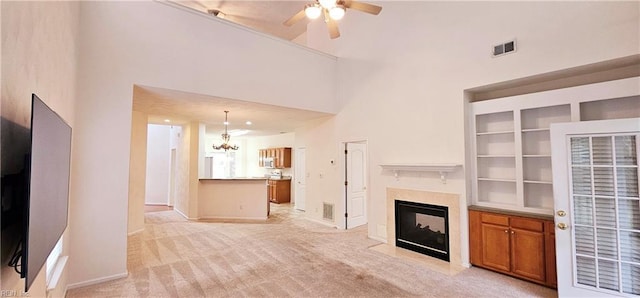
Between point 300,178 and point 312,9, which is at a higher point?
point 312,9

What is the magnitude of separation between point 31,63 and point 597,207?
16.4 feet

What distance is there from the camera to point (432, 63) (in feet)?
15.0

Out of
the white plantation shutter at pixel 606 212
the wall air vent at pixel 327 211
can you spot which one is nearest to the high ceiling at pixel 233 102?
the wall air vent at pixel 327 211

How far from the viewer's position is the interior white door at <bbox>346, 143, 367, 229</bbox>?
20.8 ft

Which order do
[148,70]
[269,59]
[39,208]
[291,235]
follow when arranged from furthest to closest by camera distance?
[291,235], [269,59], [148,70], [39,208]

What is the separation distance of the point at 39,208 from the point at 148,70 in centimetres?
301

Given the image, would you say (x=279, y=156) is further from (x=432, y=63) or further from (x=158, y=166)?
(x=432, y=63)

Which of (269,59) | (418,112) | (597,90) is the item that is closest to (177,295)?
(269,59)

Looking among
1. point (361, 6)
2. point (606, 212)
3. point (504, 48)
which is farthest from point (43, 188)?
point (504, 48)

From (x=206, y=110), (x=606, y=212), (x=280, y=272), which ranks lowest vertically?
(x=280, y=272)

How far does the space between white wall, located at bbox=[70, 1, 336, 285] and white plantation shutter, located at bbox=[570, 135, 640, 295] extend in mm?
4814

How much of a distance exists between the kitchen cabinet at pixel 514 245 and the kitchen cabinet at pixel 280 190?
22.2 ft

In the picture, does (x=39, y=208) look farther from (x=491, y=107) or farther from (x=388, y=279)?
(x=491, y=107)

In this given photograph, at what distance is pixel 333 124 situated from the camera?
6.43 m
